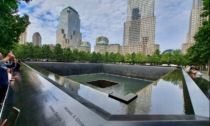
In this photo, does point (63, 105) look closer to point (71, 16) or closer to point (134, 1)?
point (134, 1)

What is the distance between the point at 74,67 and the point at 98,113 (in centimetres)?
2072

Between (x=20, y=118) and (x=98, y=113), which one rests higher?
(x=98, y=113)

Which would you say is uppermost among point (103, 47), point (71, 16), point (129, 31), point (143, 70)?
point (71, 16)

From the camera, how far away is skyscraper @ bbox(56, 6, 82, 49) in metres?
125

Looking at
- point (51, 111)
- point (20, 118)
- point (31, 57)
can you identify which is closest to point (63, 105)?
point (51, 111)

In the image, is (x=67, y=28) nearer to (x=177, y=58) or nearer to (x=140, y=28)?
(x=140, y=28)

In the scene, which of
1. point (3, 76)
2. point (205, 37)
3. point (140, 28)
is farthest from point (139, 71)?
point (140, 28)

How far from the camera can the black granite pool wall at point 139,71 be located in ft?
63.0

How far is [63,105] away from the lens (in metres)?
2.00

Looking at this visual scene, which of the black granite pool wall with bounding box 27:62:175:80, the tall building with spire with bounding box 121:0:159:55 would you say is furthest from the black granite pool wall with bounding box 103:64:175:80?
the tall building with spire with bounding box 121:0:159:55

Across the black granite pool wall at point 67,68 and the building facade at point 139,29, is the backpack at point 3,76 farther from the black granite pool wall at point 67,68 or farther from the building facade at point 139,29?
the building facade at point 139,29

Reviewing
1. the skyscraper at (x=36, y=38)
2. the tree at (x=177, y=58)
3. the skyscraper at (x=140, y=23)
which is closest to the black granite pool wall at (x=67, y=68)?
the tree at (x=177, y=58)

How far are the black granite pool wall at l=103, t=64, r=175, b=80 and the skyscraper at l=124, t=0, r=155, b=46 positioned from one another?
82.2 m

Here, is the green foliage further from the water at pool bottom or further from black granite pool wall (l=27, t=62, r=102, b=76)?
black granite pool wall (l=27, t=62, r=102, b=76)
